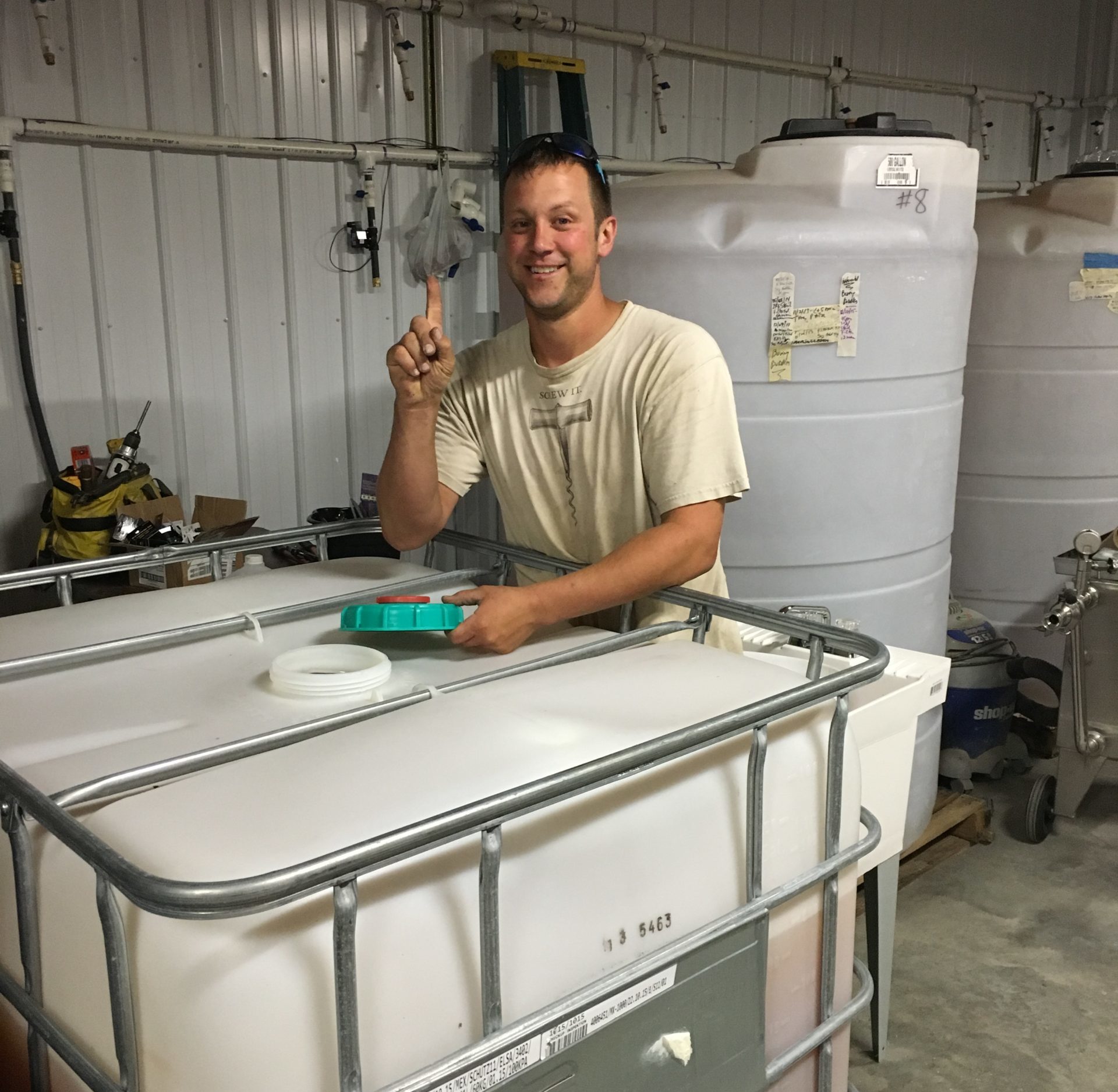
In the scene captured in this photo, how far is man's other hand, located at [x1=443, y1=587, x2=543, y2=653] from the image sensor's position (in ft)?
3.66

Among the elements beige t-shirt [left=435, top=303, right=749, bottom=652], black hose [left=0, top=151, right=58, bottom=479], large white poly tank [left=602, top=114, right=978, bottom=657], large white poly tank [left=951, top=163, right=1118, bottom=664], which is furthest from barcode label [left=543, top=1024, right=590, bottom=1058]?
large white poly tank [left=951, top=163, right=1118, bottom=664]

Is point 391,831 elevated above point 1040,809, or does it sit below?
above

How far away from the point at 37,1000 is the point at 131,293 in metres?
2.27

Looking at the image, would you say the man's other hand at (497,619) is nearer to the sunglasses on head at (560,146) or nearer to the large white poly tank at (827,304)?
the sunglasses on head at (560,146)

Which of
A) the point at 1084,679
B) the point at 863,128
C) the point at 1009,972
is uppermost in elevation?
the point at 863,128

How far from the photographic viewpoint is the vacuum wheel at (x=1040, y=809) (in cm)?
280

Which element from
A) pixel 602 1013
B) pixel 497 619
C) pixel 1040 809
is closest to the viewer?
pixel 602 1013

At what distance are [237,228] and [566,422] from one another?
1.74 m

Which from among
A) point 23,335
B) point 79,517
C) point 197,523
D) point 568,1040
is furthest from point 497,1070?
point 23,335

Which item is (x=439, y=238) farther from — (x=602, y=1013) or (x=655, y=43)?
(x=602, y=1013)

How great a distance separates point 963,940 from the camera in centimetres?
238

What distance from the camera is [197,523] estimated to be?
2691 millimetres

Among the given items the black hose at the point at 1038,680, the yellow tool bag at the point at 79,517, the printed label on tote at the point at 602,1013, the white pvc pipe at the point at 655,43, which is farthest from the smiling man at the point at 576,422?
the white pvc pipe at the point at 655,43

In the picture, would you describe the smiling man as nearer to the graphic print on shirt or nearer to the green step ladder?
the graphic print on shirt
